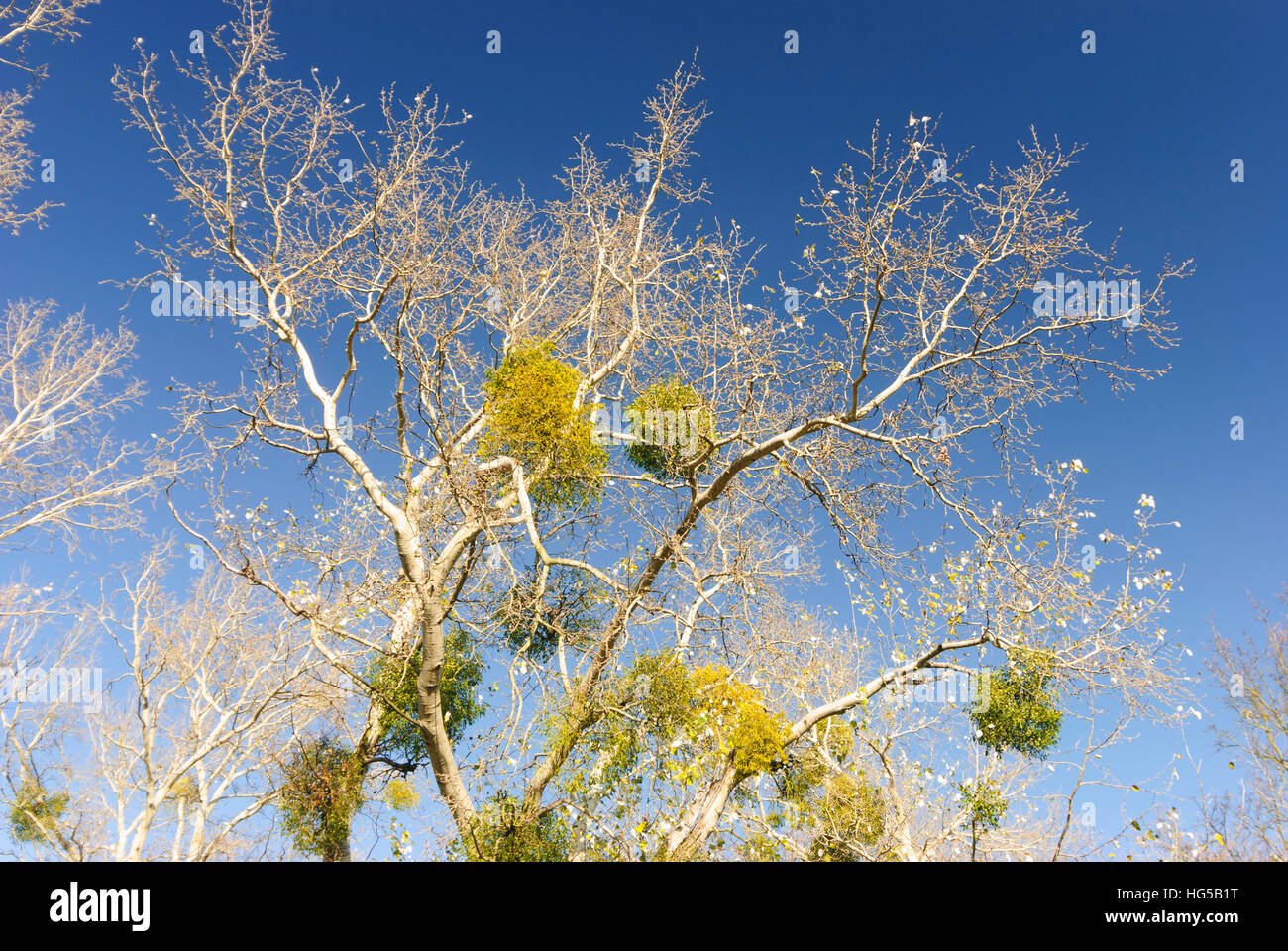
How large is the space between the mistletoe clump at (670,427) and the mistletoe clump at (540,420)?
2.18 feet

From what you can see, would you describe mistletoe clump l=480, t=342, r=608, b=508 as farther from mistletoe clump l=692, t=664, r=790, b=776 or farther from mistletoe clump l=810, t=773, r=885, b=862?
mistletoe clump l=810, t=773, r=885, b=862

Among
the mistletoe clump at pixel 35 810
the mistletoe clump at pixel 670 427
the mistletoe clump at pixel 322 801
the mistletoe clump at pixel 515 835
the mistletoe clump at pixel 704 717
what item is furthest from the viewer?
the mistletoe clump at pixel 35 810

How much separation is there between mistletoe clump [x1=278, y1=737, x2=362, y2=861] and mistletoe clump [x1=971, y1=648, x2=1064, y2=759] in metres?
6.50

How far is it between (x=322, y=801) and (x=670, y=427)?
534 centimetres

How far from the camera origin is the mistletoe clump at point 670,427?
6.32 meters

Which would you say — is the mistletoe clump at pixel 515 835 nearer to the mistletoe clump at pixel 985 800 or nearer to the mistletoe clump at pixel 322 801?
the mistletoe clump at pixel 322 801

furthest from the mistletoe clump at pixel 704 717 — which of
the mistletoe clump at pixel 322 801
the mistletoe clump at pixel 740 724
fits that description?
the mistletoe clump at pixel 322 801

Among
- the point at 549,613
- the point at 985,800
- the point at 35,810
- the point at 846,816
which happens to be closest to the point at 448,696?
the point at 549,613

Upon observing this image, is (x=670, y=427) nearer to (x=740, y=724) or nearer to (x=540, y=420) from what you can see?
(x=540, y=420)

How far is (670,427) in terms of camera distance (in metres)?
6.62

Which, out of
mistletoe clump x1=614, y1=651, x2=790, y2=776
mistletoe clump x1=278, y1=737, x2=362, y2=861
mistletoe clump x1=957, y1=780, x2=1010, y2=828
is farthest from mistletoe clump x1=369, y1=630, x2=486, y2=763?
mistletoe clump x1=957, y1=780, x2=1010, y2=828

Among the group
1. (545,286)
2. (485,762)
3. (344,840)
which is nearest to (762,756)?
(485,762)
